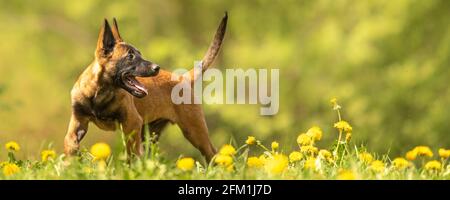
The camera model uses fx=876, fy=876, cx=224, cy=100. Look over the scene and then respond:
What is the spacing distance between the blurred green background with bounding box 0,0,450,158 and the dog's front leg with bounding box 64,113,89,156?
1080 centimetres

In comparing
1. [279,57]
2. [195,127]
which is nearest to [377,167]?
[195,127]

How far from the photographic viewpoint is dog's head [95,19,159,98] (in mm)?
6281

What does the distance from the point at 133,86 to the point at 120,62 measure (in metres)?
0.20

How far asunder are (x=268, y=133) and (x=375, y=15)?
3226 mm

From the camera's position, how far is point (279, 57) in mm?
17984

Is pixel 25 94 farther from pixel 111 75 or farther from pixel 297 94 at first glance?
pixel 111 75

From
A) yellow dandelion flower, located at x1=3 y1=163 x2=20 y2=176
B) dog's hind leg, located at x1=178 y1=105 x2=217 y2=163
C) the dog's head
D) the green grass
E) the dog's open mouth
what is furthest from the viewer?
dog's hind leg, located at x1=178 y1=105 x2=217 y2=163

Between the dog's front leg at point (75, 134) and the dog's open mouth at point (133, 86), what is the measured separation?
391mm

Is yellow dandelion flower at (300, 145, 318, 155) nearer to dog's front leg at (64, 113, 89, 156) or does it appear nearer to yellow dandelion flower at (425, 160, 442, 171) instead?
yellow dandelion flower at (425, 160, 442, 171)

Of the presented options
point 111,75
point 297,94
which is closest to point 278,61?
point 297,94

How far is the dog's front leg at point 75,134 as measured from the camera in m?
6.04

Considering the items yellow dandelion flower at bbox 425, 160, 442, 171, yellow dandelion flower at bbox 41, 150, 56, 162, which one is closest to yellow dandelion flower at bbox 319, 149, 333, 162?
yellow dandelion flower at bbox 425, 160, 442, 171

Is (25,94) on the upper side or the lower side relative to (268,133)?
upper
